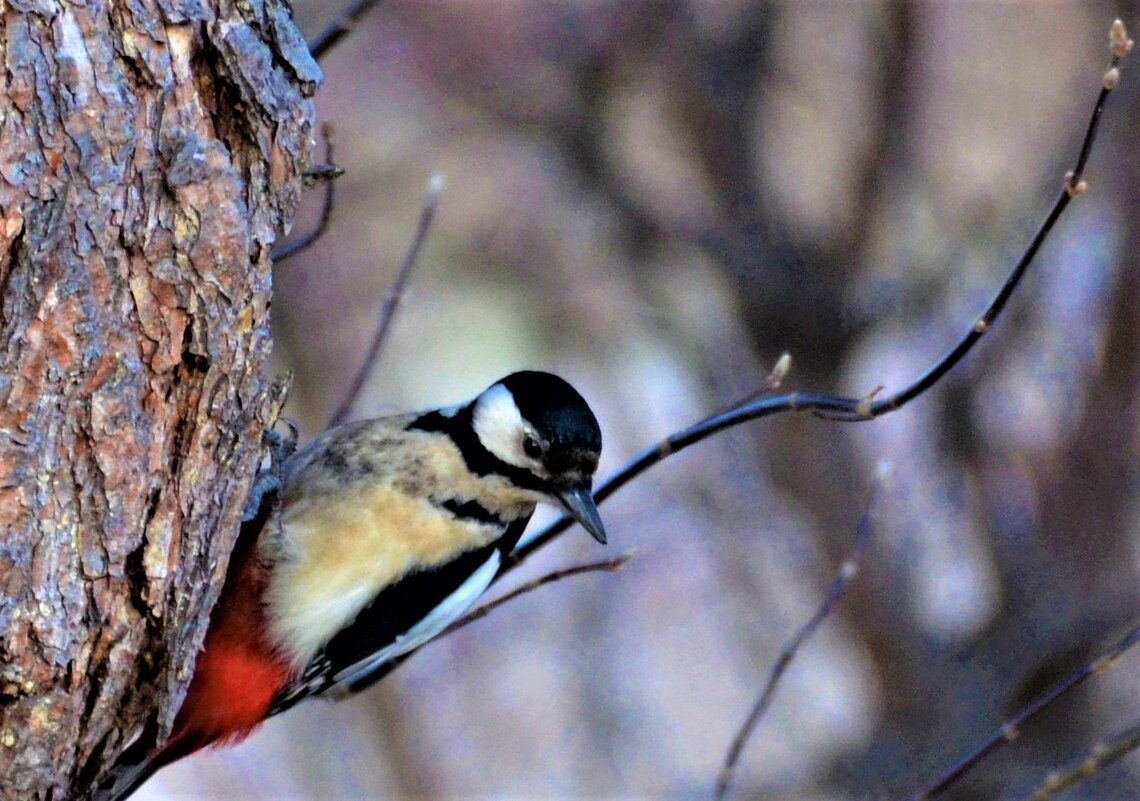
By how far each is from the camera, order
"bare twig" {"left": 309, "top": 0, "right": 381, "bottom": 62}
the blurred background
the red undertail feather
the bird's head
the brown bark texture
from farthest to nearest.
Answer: the blurred background < the bird's head < the red undertail feather < "bare twig" {"left": 309, "top": 0, "right": 381, "bottom": 62} < the brown bark texture

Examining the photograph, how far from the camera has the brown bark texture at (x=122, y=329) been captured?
5.98 ft

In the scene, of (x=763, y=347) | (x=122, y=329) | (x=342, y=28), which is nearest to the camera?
(x=122, y=329)

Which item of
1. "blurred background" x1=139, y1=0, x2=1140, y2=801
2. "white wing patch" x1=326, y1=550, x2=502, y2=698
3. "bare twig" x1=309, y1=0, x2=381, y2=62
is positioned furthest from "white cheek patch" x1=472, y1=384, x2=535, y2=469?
"blurred background" x1=139, y1=0, x2=1140, y2=801

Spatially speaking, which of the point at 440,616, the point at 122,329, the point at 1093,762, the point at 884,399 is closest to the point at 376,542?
the point at 440,616

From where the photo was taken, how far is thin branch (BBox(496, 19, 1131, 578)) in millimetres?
1880

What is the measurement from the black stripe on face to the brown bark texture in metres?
0.70

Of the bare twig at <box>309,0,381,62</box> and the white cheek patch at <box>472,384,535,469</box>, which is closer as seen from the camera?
the bare twig at <box>309,0,381,62</box>

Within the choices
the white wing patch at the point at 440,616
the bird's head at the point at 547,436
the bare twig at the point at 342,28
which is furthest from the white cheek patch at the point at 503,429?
the bare twig at the point at 342,28

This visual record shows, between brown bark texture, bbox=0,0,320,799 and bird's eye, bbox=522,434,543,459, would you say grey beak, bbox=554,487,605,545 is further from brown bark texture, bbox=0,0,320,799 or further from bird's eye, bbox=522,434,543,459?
brown bark texture, bbox=0,0,320,799

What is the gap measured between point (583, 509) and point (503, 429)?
0.77ft

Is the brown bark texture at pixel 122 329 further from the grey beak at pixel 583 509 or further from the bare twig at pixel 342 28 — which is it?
the grey beak at pixel 583 509

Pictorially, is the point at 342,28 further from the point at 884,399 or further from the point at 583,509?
the point at 884,399

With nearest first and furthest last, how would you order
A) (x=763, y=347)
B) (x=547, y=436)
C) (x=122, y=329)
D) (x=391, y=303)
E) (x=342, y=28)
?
(x=122, y=329) < (x=342, y=28) < (x=391, y=303) < (x=547, y=436) < (x=763, y=347)

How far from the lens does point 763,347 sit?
187 inches
